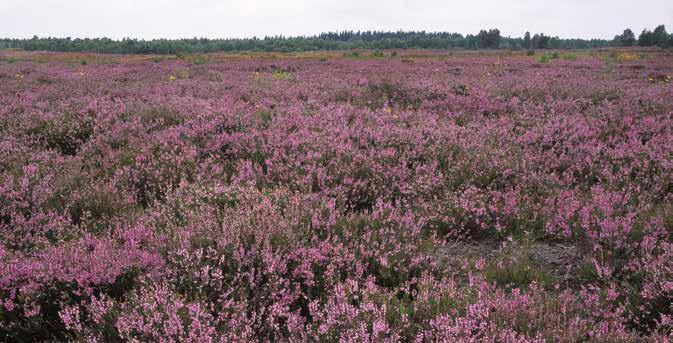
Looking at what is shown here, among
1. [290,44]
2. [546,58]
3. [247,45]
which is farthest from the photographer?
[247,45]

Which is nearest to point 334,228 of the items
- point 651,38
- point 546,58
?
point 546,58

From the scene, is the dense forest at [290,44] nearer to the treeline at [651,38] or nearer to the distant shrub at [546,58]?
the treeline at [651,38]

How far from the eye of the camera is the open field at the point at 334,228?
88.3 inches

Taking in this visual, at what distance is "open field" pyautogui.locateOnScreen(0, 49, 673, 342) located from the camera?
224 cm

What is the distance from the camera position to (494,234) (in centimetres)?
364

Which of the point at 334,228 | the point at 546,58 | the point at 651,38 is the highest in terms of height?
the point at 651,38

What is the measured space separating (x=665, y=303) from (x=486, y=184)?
2.13 metres

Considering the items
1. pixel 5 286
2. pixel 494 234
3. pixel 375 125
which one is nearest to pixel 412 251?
pixel 494 234

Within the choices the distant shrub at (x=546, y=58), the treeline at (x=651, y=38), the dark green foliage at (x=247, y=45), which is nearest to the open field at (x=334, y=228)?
the distant shrub at (x=546, y=58)

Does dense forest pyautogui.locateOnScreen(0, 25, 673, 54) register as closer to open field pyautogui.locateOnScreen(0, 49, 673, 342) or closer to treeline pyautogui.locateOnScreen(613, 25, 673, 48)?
treeline pyautogui.locateOnScreen(613, 25, 673, 48)

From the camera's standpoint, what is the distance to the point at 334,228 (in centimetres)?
328

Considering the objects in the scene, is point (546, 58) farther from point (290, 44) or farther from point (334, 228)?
point (290, 44)

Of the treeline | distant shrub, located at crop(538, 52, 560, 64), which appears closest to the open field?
distant shrub, located at crop(538, 52, 560, 64)

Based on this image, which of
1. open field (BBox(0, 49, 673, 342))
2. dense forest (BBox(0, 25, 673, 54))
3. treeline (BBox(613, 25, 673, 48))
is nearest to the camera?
open field (BBox(0, 49, 673, 342))
